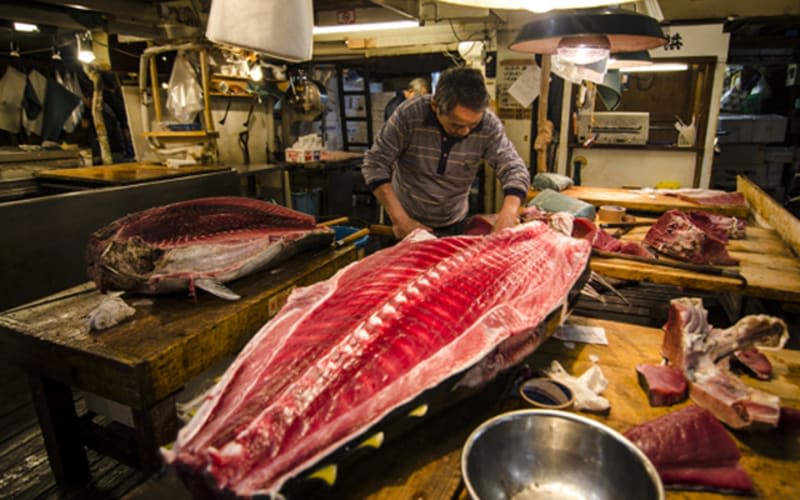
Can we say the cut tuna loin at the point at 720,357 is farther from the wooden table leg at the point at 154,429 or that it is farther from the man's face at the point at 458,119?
the wooden table leg at the point at 154,429

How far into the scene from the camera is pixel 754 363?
2.02 metres

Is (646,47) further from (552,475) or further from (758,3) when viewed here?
(758,3)

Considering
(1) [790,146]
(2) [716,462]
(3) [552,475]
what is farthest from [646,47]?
(1) [790,146]

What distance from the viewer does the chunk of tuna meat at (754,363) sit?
1976 mm

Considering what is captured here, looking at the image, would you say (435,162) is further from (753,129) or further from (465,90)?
(753,129)

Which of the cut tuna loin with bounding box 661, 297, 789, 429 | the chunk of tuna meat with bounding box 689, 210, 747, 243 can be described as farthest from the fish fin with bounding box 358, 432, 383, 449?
the chunk of tuna meat with bounding box 689, 210, 747, 243

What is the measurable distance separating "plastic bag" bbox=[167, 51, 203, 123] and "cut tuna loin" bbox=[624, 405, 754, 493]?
7208 millimetres

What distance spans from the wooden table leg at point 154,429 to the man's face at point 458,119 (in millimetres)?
2473

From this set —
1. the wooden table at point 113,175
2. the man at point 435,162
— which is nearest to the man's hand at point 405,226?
the man at point 435,162

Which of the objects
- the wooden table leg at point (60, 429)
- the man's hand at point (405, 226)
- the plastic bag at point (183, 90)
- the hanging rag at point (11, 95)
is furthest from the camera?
the hanging rag at point (11, 95)

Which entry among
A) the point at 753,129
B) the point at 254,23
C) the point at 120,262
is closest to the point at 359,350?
the point at 254,23

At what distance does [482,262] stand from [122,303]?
1.66m

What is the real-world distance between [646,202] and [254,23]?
4701 mm

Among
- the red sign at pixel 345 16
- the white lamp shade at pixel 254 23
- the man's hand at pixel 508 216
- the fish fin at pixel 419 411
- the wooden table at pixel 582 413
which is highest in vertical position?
the red sign at pixel 345 16
